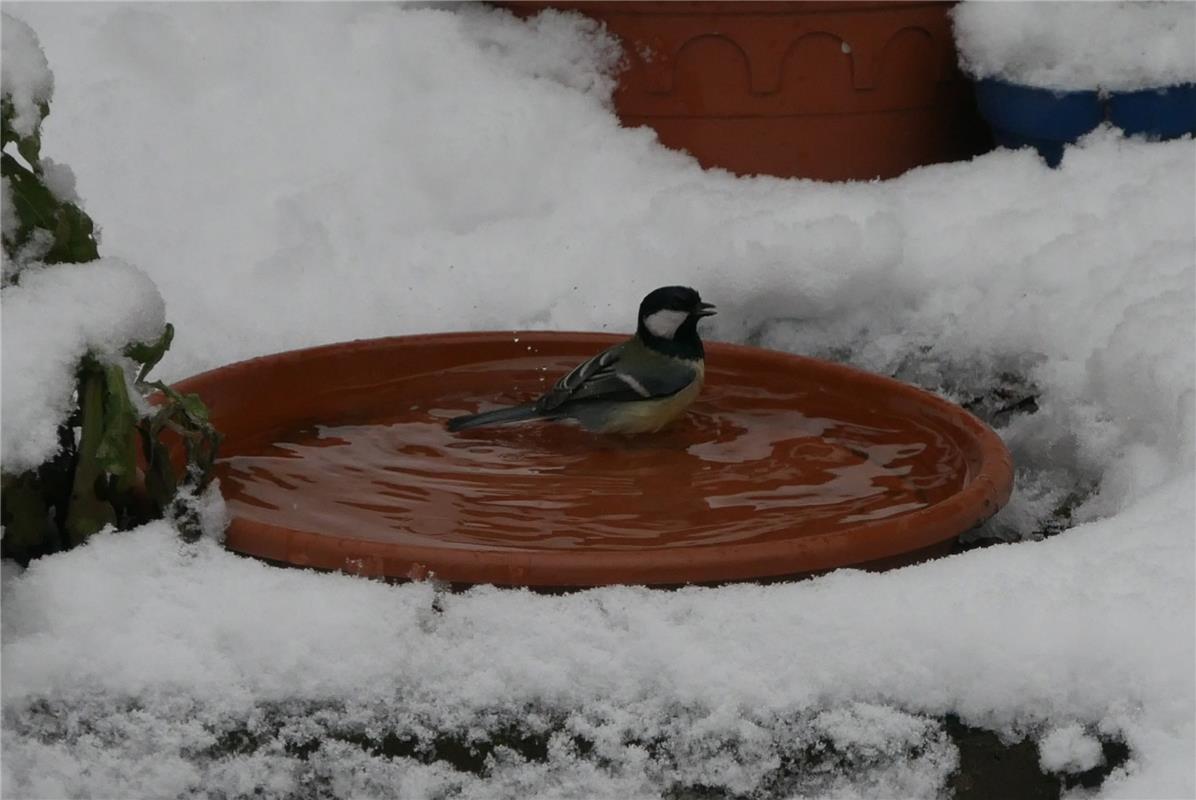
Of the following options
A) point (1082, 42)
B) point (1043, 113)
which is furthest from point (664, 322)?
point (1082, 42)

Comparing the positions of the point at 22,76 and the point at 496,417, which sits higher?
the point at 22,76

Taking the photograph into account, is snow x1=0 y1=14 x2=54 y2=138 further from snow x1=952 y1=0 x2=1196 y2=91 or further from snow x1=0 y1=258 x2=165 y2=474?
Answer: snow x1=952 y1=0 x2=1196 y2=91

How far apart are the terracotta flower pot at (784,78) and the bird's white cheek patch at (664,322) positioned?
974 millimetres

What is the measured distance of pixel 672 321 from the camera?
2.82 metres

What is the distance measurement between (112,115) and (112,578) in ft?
6.06

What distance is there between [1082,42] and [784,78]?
654 millimetres

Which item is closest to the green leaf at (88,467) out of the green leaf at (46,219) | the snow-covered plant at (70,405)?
the snow-covered plant at (70,405)

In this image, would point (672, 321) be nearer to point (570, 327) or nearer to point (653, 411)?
point (653, 411)

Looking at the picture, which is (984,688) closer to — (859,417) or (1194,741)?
(1194,741)

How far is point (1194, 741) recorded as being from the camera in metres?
1.78

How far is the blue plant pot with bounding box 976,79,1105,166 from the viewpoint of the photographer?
358cm

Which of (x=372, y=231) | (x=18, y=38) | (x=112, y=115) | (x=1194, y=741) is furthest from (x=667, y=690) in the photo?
(x=112, y=115)

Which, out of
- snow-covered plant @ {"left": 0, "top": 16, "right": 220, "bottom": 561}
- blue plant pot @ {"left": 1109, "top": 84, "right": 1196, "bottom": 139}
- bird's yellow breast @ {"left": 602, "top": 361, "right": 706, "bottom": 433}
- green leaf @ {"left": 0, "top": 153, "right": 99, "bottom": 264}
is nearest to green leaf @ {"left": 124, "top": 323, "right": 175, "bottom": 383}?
snow-covered plant @ {"left": 0, "top": 16, "right": 220, "bottom": 561}

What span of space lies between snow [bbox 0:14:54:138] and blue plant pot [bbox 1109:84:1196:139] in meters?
2.41
